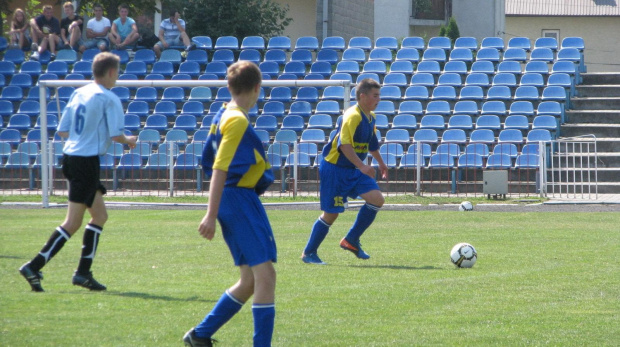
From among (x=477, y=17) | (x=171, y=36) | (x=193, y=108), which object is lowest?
(x=193, y=108)

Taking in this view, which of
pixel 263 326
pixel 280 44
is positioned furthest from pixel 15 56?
pixel 263 326

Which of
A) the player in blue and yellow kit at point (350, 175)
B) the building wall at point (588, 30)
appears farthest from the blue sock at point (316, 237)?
the building wall at point (588, 30)

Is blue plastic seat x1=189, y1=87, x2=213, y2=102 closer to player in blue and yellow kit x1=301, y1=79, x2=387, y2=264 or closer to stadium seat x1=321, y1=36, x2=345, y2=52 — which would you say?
stadium seat x1=321, y1=36, x2=345, y2=52

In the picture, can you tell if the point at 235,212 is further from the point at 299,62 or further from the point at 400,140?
the point at 299,62

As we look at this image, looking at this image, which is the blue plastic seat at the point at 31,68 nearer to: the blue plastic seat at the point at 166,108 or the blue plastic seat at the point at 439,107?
the blue plastic seat at the point at 166,108

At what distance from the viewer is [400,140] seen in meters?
22.1

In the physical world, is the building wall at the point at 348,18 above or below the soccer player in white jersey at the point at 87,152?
above

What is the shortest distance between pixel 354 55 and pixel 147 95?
6042 millimetres

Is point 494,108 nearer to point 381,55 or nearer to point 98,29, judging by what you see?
point 381,55

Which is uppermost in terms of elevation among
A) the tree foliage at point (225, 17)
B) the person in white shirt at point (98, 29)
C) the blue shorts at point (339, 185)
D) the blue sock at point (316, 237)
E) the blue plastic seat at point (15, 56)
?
the tree foliage at point (225, 17)

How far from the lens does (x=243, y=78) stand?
16.3 ft

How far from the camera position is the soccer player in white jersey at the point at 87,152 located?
7340 mm

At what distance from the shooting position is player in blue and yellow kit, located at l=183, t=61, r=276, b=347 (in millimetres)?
4867

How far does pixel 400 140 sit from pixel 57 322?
16.7m
